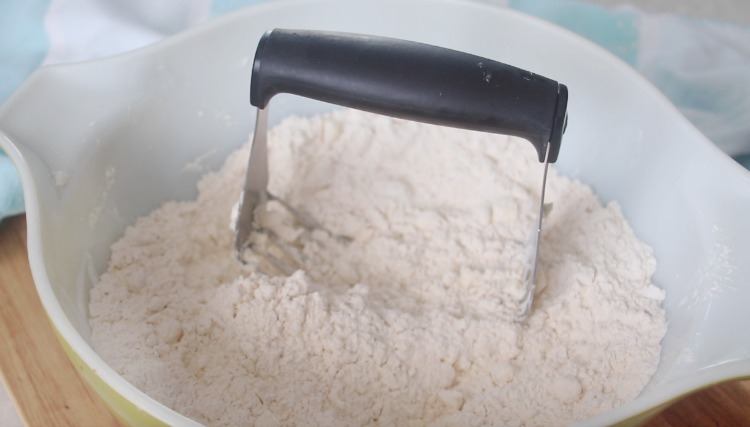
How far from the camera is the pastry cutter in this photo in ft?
1.32

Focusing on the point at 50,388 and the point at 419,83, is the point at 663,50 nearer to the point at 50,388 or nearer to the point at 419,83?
the point at 419,83

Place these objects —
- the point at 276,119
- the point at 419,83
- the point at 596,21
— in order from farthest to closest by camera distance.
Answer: the point at 596,21
the point at 276,119
the point at 419,83

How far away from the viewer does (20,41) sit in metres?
0.65

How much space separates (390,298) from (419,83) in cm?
14

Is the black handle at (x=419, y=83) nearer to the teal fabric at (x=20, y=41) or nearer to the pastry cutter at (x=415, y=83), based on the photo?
the pastry cutter at (x=415, y=83)

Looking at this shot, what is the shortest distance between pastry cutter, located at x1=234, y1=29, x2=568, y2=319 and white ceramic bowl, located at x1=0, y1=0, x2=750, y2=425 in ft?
0.39

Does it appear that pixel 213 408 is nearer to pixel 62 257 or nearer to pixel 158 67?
pixel 62 257

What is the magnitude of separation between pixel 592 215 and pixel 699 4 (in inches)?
14.9

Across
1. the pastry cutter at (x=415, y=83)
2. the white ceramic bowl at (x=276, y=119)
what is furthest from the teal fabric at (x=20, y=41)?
the pastry cutter at (x=415, y=83)

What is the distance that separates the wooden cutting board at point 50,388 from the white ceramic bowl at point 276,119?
0.20 feet

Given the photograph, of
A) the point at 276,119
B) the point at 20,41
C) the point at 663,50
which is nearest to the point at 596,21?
the point at 663,50

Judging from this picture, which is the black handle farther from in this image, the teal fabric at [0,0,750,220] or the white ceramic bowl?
the teal fabric at [0,0,750,220]

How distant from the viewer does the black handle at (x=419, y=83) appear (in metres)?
0.40

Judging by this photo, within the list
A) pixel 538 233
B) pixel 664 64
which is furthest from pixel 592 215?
pixel 664 64
